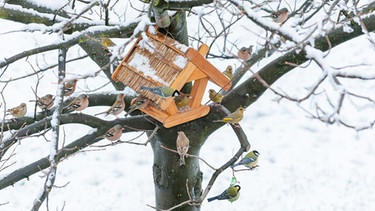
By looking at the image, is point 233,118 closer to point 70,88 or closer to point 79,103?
point 79,103

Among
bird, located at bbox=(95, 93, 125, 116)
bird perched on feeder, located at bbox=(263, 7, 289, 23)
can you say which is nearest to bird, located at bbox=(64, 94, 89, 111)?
bird, located at bbox=(95, 93, 125, 116)

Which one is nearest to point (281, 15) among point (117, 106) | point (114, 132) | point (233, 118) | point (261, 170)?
point (233, 118)

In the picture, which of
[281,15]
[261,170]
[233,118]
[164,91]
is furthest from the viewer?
[261,170]

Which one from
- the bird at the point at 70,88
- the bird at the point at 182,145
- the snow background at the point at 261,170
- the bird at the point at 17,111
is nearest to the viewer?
the bird at the point at 182,145

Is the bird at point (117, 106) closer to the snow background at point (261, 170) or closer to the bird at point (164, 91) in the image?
the bird at point (164, 91)

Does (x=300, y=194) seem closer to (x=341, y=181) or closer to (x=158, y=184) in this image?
(x=341, y=181)

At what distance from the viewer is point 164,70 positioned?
3.60 metres

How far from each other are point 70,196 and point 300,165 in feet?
9.79

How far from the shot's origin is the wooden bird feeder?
11.6ft

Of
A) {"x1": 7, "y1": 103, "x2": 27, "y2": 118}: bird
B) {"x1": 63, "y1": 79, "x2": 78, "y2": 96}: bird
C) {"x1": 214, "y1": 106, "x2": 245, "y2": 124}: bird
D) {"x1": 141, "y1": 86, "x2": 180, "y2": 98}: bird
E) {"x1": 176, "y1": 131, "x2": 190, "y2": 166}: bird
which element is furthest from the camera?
{"x1": 7, "y1": 103, "x2": 27, "y2": 118}: bird

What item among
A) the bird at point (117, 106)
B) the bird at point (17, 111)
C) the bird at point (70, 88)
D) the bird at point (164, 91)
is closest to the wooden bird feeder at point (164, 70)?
the bird at point (164, 91)

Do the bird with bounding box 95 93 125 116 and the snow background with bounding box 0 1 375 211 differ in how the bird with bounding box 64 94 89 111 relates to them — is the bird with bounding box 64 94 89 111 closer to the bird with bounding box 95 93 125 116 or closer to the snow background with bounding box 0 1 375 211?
the bird with bounding box 95 93 125 116

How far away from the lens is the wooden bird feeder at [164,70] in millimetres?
3531

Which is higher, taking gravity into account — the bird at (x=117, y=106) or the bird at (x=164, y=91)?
the bird at (x=164, y=91)
